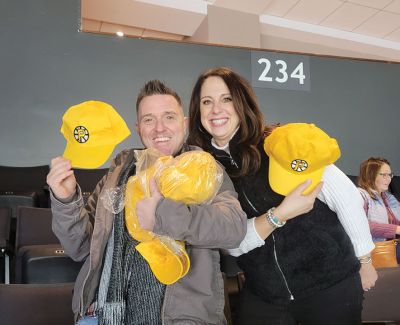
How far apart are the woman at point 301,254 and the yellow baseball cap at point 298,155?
0.23ft

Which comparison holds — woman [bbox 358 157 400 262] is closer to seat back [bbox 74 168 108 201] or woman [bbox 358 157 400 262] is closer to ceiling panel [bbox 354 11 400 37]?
seat back [bbox 74 168 108 201]

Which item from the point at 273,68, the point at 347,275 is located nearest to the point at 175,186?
the point at 347,275

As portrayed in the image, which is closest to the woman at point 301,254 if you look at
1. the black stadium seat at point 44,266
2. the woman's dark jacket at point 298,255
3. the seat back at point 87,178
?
the woman's dark jacket at point 298,255

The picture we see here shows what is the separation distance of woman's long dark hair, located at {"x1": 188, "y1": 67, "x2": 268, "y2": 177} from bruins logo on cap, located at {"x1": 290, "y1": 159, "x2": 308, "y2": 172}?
15 cm

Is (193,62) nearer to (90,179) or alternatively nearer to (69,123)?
(90,179)

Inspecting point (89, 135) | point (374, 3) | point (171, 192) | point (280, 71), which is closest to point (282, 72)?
point (280, 71)

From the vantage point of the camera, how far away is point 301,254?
4.09ft

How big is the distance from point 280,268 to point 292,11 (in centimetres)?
524

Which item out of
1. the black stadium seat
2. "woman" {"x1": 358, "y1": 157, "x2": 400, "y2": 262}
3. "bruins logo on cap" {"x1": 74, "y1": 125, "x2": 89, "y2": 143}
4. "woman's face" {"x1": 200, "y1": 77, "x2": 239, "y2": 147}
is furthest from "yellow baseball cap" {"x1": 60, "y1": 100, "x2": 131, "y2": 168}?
"woman" {"x1": 358, "y1": 157, "x2": 400, "y2": 262}

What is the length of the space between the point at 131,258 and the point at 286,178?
18.7 inches

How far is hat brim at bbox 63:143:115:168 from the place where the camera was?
3.62ft

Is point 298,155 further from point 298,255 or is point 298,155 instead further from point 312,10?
point 312,10

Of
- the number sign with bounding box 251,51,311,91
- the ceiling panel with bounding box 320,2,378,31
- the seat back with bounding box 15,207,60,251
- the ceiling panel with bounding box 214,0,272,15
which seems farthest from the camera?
the ceiling panel with bounding box 320,2,378,31

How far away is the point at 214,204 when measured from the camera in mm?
1056
